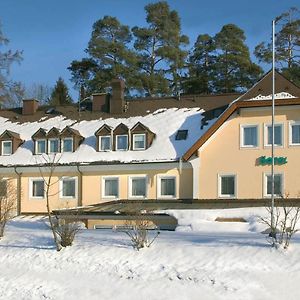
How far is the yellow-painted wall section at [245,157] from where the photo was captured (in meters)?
29.5

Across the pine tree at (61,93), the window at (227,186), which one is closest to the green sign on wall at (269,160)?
the window at (227,186)

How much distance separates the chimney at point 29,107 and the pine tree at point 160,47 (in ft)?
47.3

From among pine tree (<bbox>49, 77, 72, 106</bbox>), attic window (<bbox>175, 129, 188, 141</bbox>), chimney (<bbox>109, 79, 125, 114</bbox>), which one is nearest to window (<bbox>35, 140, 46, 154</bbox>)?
chimney (<bbox>109, 79, 125, 114</bbox>)

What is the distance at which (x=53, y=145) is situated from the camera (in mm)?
35250

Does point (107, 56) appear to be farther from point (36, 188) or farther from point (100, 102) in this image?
point (36, 188)

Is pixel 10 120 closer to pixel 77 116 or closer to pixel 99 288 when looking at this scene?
pixel 77 116

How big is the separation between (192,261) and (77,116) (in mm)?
21955

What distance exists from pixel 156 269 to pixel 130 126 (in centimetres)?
1806

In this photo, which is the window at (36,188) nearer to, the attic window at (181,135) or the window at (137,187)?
the window at (137,187)

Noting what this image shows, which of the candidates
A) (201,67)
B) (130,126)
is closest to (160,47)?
(201,67)

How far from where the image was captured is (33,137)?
3566 centimetres

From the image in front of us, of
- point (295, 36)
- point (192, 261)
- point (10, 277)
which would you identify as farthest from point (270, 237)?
point (295, 36)

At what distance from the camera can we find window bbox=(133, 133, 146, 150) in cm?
3325

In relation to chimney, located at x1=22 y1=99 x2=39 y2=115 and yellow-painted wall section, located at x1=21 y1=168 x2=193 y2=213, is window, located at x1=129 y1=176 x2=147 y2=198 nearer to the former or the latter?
yellow-painted wall section, located at x1=21 y1=168 x2=193 y2=213
